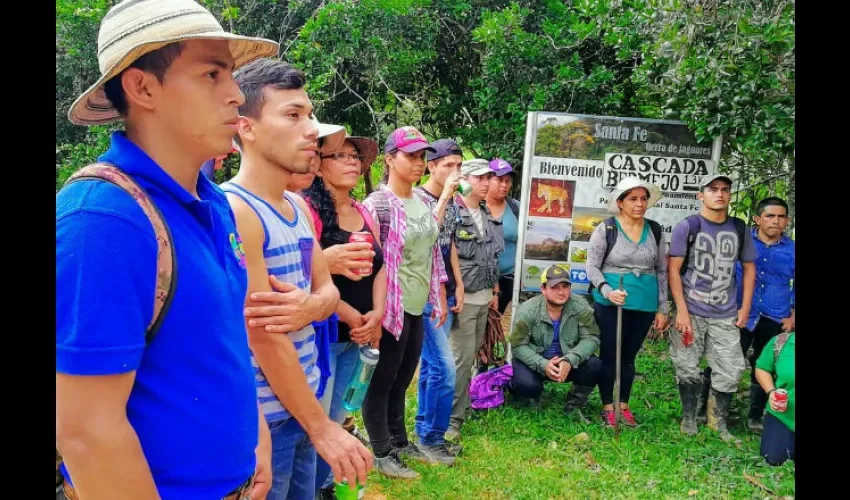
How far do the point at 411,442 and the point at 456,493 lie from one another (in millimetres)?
606

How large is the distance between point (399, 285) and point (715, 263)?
2.74 meters

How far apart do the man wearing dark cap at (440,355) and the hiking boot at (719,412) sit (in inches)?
87.1

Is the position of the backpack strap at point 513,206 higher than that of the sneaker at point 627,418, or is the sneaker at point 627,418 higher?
the backpack strap at point 513,206

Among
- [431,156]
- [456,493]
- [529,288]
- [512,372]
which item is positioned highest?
[431,156]

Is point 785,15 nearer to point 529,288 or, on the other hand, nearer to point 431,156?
point 431,156

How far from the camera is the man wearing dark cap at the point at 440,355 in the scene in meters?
4.77

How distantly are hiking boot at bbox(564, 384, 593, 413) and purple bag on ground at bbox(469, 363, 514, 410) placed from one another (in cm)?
55

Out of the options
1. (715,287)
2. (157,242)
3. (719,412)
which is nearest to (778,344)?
(715,287)

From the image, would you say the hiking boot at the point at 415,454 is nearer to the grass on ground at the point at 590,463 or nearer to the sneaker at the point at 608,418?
the grass on ground at the point at 590,463

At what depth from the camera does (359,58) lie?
8258 millimetres

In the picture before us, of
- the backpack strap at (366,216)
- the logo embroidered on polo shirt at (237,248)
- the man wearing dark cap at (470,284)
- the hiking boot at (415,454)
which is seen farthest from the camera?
the man wearing dark cap at (470,284)

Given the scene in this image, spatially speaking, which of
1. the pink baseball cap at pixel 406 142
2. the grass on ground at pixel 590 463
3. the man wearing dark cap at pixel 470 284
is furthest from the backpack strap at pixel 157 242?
the man wearing dark cap at pixel 470 284

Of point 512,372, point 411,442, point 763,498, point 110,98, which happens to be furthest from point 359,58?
point 110,98

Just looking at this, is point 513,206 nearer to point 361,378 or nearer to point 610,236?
point 610,236
